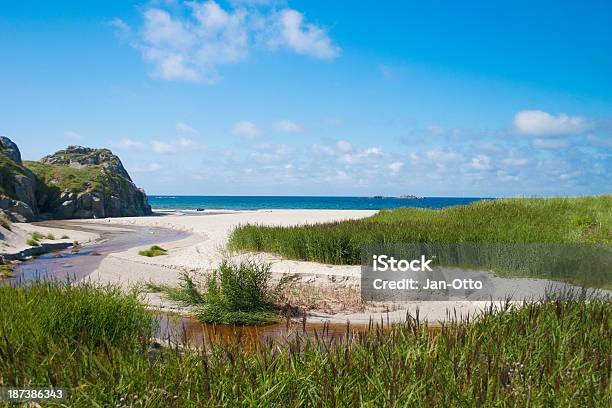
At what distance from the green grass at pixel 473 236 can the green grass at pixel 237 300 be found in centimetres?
456

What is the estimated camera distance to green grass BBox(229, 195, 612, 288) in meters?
12.9

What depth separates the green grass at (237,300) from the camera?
9469 mm

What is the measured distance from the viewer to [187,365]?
3.59 metres

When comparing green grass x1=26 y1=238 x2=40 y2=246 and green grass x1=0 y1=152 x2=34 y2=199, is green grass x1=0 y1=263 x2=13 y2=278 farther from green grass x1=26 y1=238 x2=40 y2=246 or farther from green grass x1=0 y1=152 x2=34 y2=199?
green grass x1=0 y1=152 x2=34 y2=199

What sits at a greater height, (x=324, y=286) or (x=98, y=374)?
(x=98, y=374)

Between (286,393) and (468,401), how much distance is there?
1.16 metres

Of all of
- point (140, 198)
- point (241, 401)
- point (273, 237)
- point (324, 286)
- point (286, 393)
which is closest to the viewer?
point (241, 401)

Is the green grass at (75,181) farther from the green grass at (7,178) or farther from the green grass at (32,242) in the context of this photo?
the green grass at (32,242)

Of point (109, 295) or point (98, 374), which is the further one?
point (109, 295)

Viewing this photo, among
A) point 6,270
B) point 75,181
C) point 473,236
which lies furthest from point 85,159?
point 473,236

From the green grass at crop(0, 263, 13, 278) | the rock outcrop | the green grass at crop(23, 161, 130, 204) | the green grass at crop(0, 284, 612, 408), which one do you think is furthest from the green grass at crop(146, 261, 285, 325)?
the rock outcrop

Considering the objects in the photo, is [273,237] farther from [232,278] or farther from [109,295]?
[109,295]

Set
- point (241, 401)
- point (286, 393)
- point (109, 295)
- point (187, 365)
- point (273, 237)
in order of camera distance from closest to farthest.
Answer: point (241, 401), point (286, 393), point (187, 365), point (109, 295), point (273, 237)

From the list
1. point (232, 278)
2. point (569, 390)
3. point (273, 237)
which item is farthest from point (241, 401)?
point (273, 237)
